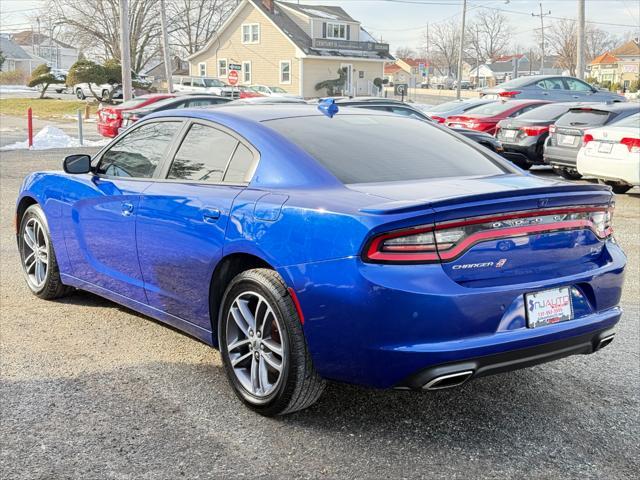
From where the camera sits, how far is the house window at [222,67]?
6166 cm

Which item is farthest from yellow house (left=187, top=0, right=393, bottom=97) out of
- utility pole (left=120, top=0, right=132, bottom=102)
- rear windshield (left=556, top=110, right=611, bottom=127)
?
rear windshield (left=556, top=110, right=611, bottom=127)

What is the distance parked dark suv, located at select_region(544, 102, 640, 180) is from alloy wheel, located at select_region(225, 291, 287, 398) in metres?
10.7

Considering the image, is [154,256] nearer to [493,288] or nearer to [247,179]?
[247,179]

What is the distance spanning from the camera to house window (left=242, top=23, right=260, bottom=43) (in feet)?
193

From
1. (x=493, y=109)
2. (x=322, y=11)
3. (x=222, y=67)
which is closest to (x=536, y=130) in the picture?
(x=493, y=109)

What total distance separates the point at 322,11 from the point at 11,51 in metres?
51.2

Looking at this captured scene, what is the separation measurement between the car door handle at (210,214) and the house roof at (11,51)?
98.2m

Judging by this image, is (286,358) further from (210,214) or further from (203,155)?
(203,155)

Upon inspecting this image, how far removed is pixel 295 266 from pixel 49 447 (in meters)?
1.38

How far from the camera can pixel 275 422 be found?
376cm

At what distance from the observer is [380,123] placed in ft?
15.5

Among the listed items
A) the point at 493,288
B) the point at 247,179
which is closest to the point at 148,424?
the point at 247,179

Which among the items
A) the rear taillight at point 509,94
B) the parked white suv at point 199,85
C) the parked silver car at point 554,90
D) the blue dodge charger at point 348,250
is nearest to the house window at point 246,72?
the parked white suv at point 199,85

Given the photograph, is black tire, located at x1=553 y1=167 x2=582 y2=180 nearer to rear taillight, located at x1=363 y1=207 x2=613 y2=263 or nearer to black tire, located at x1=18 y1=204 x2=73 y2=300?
black tire, located at x1=18 y1=204 x2=73 y2=300
